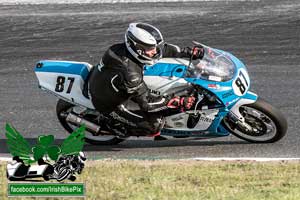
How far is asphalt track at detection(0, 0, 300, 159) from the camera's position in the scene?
12.8 meters

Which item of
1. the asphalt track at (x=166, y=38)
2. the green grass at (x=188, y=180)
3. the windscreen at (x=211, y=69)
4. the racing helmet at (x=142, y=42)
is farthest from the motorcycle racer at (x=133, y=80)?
the green grass at (x=188, y=180)

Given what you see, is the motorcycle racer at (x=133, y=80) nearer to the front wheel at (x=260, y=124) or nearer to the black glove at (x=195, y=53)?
the black glove at (x=195, y=53)

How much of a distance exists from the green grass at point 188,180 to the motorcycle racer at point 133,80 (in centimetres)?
71

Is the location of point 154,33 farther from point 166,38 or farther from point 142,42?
point 166,38

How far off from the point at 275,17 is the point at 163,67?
7.95 metres

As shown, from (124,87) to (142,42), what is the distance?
59cm

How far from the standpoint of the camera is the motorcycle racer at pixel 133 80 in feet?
38.6

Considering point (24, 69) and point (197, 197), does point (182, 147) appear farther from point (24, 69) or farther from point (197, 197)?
point (24, 69)

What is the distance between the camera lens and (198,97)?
40.1 ft

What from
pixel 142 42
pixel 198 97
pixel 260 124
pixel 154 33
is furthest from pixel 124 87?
pixel 260 124

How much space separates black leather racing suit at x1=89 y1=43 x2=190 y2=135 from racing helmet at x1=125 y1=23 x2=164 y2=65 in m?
0.11

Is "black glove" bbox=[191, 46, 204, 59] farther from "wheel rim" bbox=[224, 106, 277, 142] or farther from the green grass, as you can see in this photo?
the green grass

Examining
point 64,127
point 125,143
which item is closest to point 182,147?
point 125,143

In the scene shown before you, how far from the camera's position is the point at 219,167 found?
445 inches
